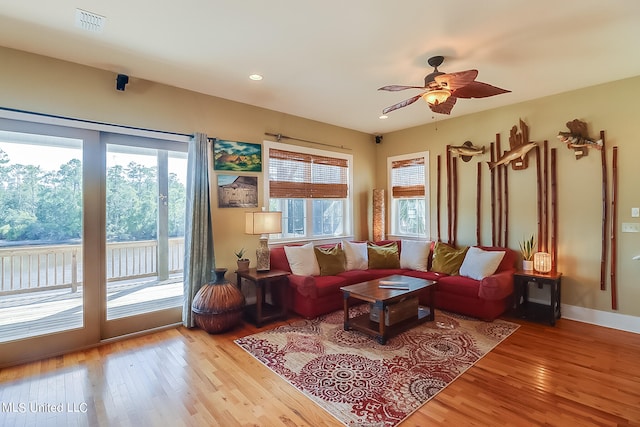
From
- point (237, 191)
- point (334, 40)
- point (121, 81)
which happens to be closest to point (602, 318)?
point (334, 40)

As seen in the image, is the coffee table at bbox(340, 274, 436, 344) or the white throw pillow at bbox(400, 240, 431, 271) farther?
the white throw pillow at bbox(400, 240, 431, 271)

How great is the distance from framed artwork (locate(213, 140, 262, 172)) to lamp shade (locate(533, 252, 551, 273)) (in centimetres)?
382

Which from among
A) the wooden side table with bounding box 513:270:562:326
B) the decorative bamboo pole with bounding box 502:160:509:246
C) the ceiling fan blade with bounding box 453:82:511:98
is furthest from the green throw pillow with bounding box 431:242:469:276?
the ceiling fan blade with bounding box 453:82:511:98

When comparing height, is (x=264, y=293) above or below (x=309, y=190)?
below

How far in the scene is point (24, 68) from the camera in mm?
2834

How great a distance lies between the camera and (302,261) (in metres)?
4.18

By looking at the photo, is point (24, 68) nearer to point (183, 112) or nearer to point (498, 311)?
point (183, 112)

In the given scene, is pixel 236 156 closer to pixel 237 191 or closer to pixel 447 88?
pixel 237 191

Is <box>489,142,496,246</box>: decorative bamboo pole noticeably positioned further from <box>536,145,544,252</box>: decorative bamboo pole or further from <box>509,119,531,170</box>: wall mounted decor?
<box>536,145,544,252</box>: decorative bamboo pole

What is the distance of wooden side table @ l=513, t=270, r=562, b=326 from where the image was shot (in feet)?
11.9

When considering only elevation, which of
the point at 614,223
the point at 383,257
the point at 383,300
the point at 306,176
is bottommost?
the point at 383,300

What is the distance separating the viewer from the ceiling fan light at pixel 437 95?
2.76 meters

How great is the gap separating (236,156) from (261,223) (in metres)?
1.00

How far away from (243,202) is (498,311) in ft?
11.6
